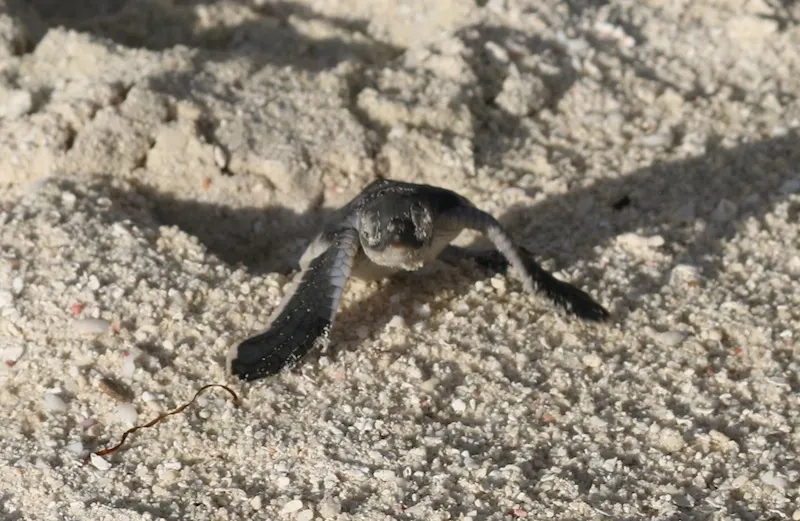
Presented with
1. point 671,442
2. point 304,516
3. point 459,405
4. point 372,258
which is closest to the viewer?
point 304,516

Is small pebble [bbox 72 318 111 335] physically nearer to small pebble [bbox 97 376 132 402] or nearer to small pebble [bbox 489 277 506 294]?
small pebble [bbox 97 376 132 402]

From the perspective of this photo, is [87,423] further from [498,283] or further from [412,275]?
[498,283]

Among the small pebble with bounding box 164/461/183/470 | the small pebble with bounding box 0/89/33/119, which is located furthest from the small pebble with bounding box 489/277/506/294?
the small pebble with bounding box 0/89/33/119

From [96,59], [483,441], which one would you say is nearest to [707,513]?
[483,441]

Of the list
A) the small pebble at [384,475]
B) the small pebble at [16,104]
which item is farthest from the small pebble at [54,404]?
the small pebble at [16,104]

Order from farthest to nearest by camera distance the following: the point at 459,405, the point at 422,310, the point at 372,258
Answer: the point at 422,310 → the point at 372,258 → the point at 459,405

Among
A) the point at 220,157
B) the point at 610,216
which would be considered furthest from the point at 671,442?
the point at 220,157

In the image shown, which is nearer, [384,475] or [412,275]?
[384,475]
